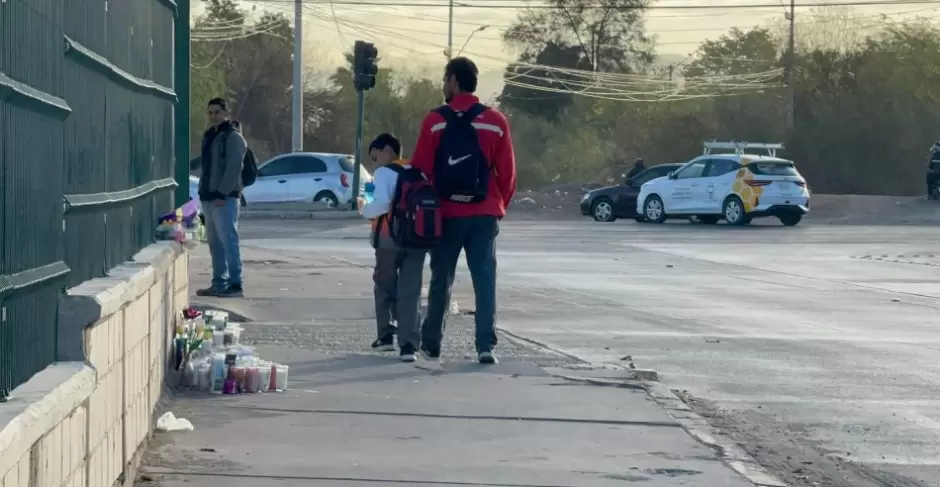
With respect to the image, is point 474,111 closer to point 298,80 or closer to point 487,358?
point 487,358

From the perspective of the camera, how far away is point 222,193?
45.9ft

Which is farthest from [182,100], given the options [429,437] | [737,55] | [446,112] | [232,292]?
[737,55]

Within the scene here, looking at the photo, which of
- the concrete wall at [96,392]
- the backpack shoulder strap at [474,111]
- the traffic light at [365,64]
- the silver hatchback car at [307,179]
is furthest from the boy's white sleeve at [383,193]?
the silver hatchback car at [307,179]

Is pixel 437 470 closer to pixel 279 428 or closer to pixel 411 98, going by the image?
pixel 279 428

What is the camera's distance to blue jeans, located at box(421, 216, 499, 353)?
32.7 ft

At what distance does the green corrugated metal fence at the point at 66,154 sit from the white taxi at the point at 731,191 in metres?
Answer: 28.3

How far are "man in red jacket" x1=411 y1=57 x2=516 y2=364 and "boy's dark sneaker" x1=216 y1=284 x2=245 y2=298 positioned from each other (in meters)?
4.54

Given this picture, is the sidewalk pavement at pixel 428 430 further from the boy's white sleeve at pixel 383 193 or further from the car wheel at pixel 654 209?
the car wheel at pixel 654 209

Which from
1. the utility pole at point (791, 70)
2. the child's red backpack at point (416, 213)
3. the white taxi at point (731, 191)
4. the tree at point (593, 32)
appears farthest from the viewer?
the tree at point (593, 32)

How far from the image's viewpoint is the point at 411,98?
82438 millimetres

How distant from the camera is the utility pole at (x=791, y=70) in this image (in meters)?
61.5

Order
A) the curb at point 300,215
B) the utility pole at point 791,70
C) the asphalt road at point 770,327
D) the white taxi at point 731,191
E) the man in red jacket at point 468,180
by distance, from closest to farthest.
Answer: the asphalt road at point 770,327 → the man in red jacket at point 468,180 → the curb at point 300,215 → the white taxi at point 731,191 → the utility pole at point 791,70

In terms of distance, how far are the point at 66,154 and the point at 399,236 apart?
5.16 meters

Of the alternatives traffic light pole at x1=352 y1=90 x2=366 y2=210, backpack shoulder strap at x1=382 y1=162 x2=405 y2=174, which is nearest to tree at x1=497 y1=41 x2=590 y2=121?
traffic light pole at x1=352 y1=90 x2=366 y2=210
